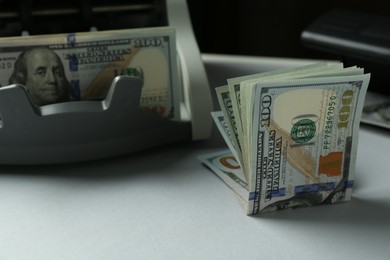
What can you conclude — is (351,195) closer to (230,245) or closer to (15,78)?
(230,245)

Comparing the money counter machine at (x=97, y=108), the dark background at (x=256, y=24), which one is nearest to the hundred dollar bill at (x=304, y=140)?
the money counter machine at (x=97, y=108)

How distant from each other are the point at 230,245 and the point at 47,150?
259 millimetres

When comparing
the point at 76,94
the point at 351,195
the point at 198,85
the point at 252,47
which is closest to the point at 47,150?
the point at 76,94

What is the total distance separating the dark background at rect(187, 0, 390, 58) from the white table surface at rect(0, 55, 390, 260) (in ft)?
1.78

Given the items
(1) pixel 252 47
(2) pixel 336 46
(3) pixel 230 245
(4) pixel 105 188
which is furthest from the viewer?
(1) pixel 252 47

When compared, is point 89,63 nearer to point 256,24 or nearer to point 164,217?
point 164,217

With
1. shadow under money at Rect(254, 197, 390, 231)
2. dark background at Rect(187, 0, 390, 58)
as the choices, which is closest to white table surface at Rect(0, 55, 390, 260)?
shadow under money at Rect(254, 197, 390, 231)

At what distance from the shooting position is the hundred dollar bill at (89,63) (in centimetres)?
68

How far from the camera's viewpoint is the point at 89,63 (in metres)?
0.70

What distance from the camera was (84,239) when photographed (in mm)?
575

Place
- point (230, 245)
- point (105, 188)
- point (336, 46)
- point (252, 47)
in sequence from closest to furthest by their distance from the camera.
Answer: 1. point (230, 245)
2. point (105, 188)
3. point (336, 46)
4. point (252, 47)

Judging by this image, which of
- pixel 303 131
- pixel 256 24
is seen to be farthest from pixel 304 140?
pixel 256 24

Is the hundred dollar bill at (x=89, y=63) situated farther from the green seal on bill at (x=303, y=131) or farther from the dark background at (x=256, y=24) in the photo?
the dark background at (x=256, y=24)

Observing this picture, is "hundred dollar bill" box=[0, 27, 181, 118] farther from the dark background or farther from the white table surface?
the dark background
